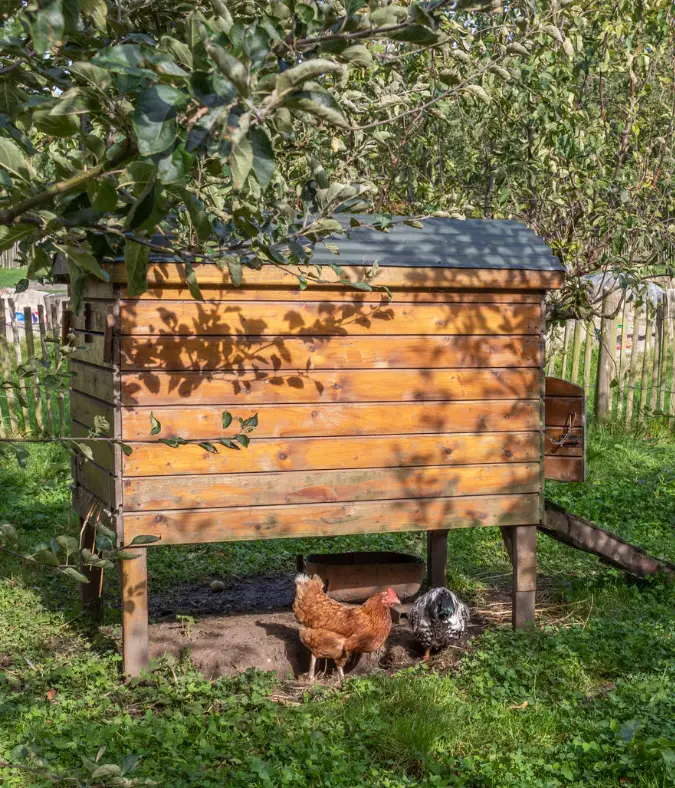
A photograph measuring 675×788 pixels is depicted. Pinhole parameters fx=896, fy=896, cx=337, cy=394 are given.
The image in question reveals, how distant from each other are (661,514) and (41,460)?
6.30 m

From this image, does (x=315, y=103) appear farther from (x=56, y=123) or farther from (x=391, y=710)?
(x=391, y=710)

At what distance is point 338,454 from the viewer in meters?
5.07

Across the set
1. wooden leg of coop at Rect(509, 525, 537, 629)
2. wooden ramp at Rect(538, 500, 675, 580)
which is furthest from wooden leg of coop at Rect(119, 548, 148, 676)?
wooden ramp at Rect(538, 500, 675, 580)

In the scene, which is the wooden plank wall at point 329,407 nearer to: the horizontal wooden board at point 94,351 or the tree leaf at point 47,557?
the horizontal wooden board at point 94,351

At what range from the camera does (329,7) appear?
1445 mm

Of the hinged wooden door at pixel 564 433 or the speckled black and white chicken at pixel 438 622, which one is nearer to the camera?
the speckled black and white chicken at pixel 438 622

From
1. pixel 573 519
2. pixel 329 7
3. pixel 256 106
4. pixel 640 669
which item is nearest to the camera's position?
pixel 256 106

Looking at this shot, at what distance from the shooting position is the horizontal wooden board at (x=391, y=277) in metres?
4.59

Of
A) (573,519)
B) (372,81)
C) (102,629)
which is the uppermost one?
(372,81)

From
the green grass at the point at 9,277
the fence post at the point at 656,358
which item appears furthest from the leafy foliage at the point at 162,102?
the green grass at the point at 9,277

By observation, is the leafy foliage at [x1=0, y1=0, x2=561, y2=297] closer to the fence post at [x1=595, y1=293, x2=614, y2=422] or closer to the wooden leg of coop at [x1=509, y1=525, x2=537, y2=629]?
the wooden leg of coop at [x1=509, y1=525, x2=537, y2=629]

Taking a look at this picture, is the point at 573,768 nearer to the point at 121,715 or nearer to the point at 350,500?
the point at 350,500

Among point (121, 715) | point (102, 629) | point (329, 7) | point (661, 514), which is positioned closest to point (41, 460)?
point (102, 629)

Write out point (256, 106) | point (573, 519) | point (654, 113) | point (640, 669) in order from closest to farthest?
point (256, 106) < point (640, 669) < point (573, 519) < point (654, 113)
